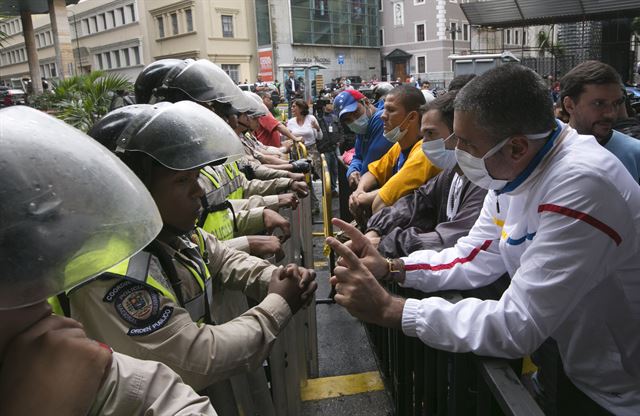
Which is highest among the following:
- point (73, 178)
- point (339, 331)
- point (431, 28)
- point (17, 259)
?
point (431, 28)

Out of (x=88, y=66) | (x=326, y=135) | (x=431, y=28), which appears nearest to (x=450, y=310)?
(x=326, y=135)

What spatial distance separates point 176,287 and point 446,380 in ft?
3.43

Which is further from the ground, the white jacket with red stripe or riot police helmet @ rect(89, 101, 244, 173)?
riot police helmet @ rect(89, 101, 244, 173)

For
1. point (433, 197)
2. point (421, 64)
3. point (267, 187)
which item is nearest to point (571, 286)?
point (433, 197)

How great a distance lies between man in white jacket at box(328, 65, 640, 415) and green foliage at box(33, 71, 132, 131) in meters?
6.49

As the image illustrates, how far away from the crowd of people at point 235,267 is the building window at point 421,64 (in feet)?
166

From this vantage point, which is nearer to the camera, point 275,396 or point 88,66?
point 275,396

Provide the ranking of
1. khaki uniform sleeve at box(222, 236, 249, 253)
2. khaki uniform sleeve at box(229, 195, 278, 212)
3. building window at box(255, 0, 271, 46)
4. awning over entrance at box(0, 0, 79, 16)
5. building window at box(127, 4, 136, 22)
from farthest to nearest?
building window at box(127, 4, 136, 22), building window at box(255, 0, 271, 46), awning over entrance at box(0, 0, 79, 16), khaki uniform sleeve at box(229, 195, 278, 212), khaki uniform sleeve at box(222, 236, 249, 253)

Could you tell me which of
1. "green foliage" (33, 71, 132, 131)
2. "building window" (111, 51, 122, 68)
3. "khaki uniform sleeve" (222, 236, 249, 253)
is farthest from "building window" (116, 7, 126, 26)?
"khaki uniform sleeve" (222, 236, 249, 253)

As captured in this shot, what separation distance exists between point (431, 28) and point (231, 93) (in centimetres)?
4983

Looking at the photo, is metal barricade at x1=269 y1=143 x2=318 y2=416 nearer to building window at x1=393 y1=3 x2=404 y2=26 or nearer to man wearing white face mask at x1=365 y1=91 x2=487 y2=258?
man wearing white face mask at x1=365 y1=91 x2=487 y2=258

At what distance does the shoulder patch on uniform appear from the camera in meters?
1.41

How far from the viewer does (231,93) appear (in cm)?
354

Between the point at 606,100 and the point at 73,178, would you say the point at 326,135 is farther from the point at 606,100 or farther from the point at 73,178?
the point at 73,178
